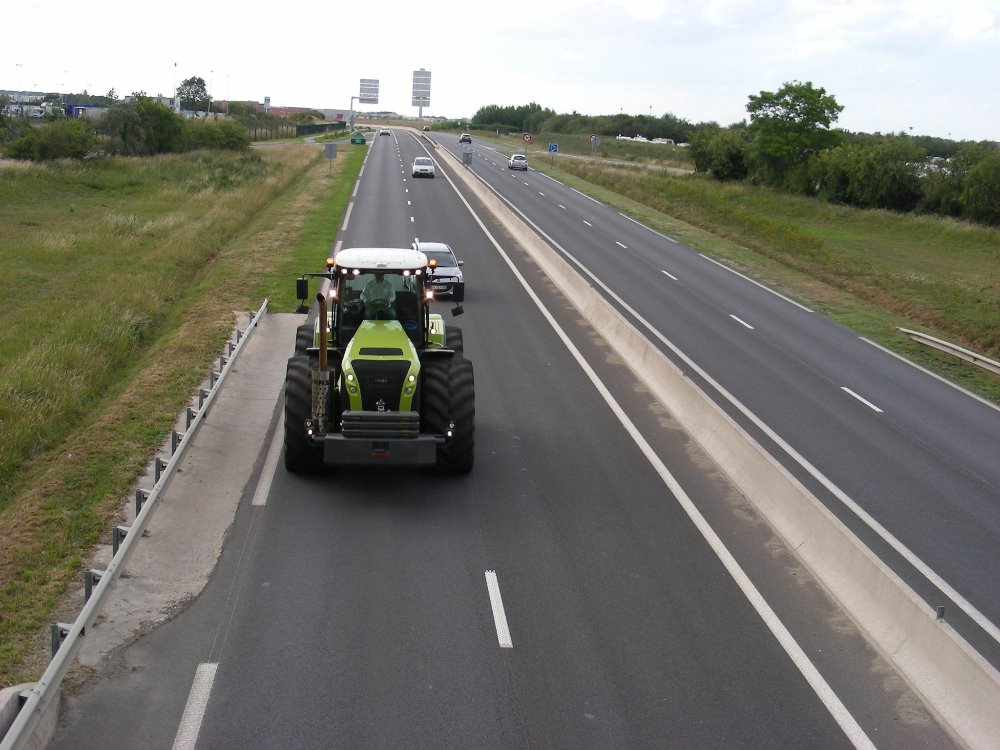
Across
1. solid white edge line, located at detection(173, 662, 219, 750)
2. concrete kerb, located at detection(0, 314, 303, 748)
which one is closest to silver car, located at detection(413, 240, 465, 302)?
concrete kerb, located at detection(0, 314, 303, 748)

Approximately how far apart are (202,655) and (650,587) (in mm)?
4526

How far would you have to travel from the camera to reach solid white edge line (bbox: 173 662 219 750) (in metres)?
7.54

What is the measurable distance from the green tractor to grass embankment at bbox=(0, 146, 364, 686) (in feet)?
7.88

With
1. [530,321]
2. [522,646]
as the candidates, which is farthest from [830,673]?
[530,321]

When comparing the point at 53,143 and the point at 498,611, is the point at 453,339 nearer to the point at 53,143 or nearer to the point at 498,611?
the point at 498,611

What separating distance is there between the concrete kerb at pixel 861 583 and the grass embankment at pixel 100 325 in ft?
24.4

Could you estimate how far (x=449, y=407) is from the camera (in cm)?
1302

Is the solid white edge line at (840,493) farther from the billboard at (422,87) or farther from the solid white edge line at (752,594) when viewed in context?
the billboard at (422,87)

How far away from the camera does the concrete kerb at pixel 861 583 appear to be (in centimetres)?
799

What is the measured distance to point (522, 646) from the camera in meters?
9.24

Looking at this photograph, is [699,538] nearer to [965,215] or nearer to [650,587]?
[650,587]

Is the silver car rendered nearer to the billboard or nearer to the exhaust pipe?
the exhaust pipe

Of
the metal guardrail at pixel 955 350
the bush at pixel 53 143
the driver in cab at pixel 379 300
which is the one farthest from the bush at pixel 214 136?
the driver in cab at pixel 379 300

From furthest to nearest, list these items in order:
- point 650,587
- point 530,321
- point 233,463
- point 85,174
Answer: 1. point 85,174
2. point 530,321
3. point 233,463
4. point 650,587
